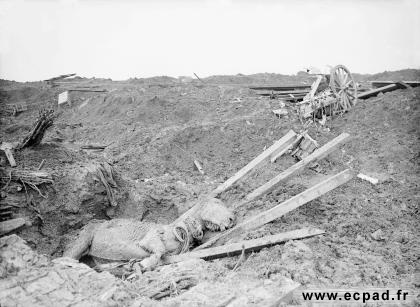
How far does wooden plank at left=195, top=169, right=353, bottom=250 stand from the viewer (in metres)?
4.51

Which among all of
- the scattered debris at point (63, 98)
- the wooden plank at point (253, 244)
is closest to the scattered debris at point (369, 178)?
the wooden plank at point (253, 244)

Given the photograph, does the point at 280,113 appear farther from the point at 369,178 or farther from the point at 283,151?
the point at 369,178

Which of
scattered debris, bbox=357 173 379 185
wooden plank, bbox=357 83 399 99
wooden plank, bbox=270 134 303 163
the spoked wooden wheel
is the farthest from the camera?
wooden plank, bbox=357 83 399 99

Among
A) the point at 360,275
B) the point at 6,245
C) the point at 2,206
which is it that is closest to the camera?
the point at 6,245

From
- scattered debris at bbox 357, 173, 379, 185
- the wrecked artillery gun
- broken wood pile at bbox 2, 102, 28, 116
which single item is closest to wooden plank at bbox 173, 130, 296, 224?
scattered debris at bbox 357, 173, 379, 185

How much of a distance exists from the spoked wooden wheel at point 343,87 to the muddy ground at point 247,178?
1.34 ft

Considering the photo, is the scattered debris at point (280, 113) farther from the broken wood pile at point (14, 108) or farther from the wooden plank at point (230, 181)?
the broken wood pile at point (14, 108)

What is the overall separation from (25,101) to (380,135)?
55.3ft

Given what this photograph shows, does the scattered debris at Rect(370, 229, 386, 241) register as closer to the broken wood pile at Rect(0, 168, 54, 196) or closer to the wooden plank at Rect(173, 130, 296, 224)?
the wooden plank at Rect(173, 130, 296, 224)

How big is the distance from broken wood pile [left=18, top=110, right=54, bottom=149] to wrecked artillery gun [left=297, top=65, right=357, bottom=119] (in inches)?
278

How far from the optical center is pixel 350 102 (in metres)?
11.3

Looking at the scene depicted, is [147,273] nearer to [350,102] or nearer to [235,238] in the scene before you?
[235,238]

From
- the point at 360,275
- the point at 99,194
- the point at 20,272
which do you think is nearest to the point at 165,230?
the point at 99,194

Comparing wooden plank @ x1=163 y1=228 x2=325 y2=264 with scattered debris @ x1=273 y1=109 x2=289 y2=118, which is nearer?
wooden plank @ x1=163 y1=228 x2=325 y2=264
